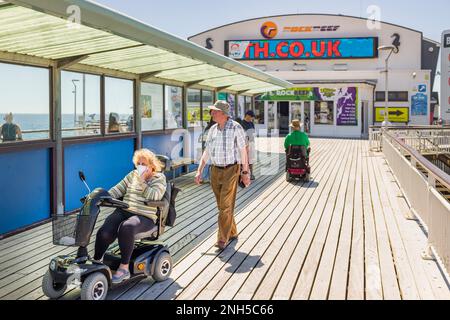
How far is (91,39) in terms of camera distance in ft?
18.4

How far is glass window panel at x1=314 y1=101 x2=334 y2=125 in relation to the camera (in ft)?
95.2

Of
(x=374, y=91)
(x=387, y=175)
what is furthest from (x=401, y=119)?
(x=387, y=175)

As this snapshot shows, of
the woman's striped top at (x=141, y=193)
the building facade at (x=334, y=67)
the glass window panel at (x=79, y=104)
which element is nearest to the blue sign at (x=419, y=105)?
the building facade at (x=334, y=67)

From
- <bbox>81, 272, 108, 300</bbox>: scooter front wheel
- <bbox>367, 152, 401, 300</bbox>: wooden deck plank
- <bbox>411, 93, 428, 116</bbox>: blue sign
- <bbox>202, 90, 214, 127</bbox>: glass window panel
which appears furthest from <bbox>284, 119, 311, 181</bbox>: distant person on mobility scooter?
<bbox>411, 93, 428, 116</bbox>: blue sign

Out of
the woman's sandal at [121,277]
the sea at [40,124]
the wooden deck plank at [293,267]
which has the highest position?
the sea at [40,124]

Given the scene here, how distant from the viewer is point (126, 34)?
524 cm

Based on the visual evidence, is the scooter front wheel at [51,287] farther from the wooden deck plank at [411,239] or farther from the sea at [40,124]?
the wooden deck plank at [411,239]

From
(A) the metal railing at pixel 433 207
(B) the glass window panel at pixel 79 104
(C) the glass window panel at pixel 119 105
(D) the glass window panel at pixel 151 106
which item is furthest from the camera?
(D) the glass window panel at pixel 151 106

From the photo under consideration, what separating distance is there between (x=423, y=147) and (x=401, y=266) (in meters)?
14.6

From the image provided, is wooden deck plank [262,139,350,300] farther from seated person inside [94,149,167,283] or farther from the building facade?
the building facade

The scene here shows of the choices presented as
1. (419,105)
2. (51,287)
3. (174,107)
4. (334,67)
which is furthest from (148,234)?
(334,67)

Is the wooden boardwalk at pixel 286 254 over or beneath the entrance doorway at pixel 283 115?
Result: beneath

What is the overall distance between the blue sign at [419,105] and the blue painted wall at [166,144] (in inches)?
898

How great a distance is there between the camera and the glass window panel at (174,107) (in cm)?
1112
